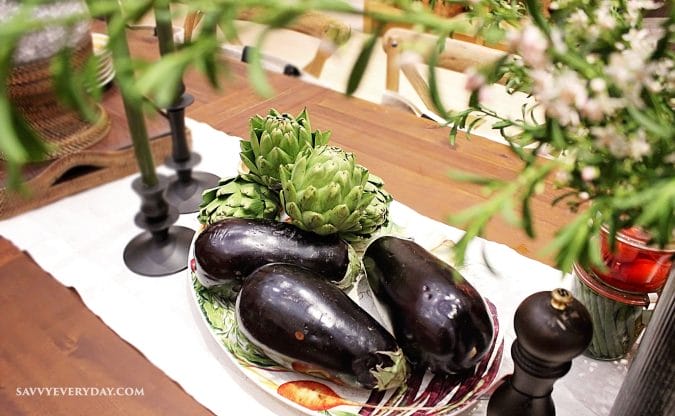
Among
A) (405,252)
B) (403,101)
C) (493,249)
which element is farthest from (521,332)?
(403,101)

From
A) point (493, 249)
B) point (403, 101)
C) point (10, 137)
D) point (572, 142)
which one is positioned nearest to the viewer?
point (10, 137)

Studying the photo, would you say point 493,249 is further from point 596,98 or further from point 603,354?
point 596,98

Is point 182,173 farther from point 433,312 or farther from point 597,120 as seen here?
point 597,120

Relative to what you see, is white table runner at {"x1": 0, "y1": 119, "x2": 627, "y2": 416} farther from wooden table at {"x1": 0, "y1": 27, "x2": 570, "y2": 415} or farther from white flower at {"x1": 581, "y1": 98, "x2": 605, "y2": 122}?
white flower at {"x1": 581, "y1": 98, "x2": 605, "y2": 122}

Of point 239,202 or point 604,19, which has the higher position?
point 604,19

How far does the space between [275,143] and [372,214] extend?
14 cm

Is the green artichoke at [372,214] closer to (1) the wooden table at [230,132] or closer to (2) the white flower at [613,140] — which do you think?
(1) the wooden table at [230,132]

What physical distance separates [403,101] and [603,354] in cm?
77

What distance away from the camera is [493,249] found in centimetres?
77

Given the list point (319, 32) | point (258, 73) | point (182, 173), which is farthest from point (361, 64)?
point (319, 32)

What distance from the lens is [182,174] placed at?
91 cm

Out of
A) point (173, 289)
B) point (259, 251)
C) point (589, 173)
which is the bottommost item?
point (173, 289)

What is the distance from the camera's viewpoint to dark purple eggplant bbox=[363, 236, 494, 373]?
52 cm

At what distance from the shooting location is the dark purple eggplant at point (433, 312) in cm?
52
